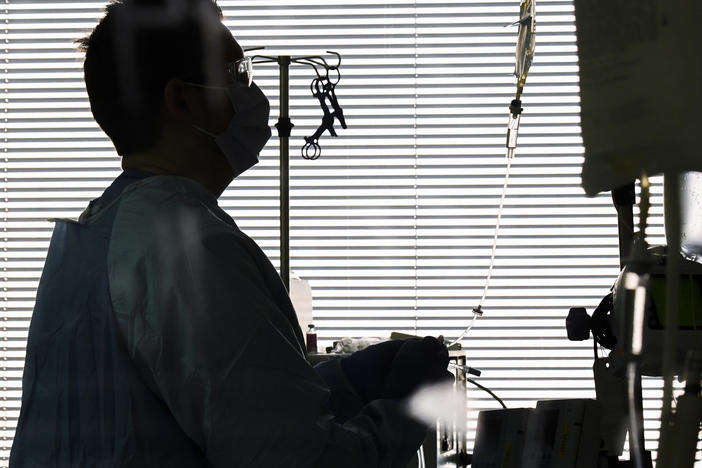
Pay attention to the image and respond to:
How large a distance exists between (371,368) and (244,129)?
1.10 ft

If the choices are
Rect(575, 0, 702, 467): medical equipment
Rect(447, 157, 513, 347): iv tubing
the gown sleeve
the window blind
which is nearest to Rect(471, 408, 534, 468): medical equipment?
the gown sleeve

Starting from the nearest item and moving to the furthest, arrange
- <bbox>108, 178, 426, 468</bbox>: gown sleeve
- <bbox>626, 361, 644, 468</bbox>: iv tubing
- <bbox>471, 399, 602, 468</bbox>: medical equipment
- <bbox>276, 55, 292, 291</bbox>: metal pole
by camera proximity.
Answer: <bbox>626, 361, 644, 468</bbox>: iv tubing < <bbox>108, 178, 426, 468</bbox>: gown sleeve < <bbox>471, 399, 602, 468</bbox>: medical equipment < <bbox>276, 55, 292, 291</bbox>: metal pole

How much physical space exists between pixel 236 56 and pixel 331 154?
54.7 inches

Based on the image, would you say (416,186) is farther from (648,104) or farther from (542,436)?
(648,104)

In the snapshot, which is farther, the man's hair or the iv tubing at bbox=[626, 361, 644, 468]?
the man's hair

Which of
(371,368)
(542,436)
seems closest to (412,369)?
(371,368)

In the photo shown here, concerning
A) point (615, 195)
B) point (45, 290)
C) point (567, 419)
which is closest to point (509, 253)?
point (567, 419)

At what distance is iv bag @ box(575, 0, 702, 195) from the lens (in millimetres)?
309

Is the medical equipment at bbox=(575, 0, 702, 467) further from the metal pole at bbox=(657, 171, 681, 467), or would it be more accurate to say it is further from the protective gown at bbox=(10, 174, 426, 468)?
the protective gown at bbox=(10, 174, 426, 468)

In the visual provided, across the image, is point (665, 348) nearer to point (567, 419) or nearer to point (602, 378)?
point (602, 378)

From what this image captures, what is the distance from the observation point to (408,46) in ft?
7.47

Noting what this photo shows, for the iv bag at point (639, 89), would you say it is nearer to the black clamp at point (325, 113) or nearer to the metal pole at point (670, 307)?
the metal pole at point (670, 307)

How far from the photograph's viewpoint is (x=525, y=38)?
157 cm

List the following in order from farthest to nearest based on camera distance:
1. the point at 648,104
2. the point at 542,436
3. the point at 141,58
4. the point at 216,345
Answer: the point at 542,436 → the point at 141,58 → the point at 216,345 → the point at 648,104
